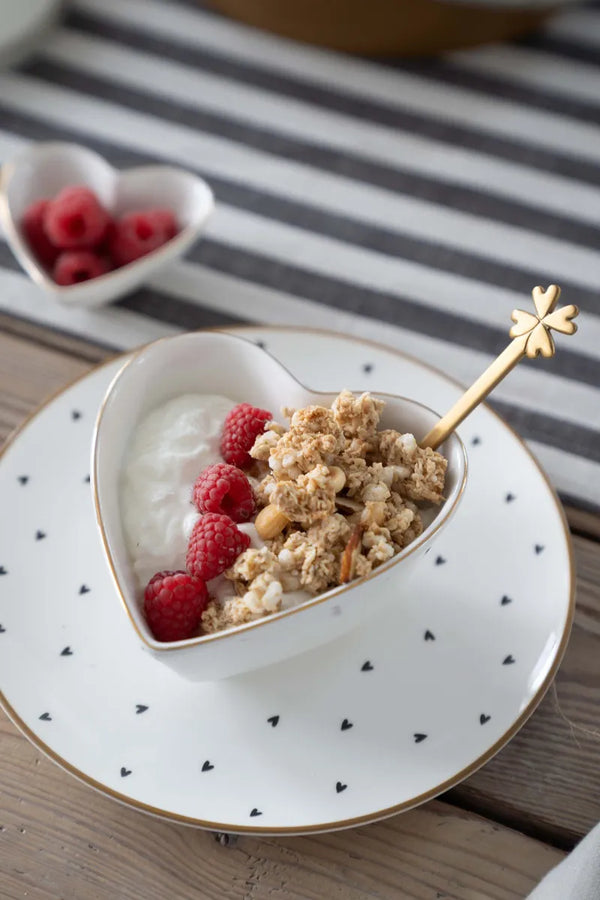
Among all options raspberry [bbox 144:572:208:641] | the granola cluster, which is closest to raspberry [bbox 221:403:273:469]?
the granola cluster

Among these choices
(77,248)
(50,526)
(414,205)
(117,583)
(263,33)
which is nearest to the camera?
(117,583)

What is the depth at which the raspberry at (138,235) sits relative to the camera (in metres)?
1.10

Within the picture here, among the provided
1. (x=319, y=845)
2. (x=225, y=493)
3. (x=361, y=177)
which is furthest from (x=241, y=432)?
(x=361, y=177)

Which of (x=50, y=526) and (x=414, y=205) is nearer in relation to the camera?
(x=50, y=526)

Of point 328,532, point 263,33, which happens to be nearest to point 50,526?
point 328,532

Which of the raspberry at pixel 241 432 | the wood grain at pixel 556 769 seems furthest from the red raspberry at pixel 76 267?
the wood grain at pixel 556 769

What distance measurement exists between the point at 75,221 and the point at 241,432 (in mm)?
427

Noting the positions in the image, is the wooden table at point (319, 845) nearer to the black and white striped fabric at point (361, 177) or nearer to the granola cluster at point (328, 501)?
the granola cluster at point (328, 501)

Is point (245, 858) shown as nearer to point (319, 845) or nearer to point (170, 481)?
point (319, 845)

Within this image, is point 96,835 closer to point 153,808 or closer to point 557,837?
point 153,808

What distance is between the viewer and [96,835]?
746 mm

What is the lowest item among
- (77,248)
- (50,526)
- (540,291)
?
(50,526)

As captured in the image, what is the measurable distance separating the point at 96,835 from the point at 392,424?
402 mm

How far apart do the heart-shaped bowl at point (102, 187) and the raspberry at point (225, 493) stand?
40 centimetres
